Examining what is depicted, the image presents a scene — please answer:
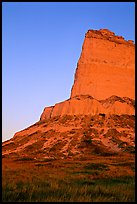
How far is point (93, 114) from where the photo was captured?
222ft

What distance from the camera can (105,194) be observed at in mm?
10656

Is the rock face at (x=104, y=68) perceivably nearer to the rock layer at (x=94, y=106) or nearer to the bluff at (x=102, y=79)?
the bluff at (x=102, y=79)

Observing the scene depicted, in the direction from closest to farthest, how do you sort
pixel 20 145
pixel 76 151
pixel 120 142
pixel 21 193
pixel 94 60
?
pixel 21 193, pixel 76 151, pixel 120 142, pixel 20 145, pixel 94 60

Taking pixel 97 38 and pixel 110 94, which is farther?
pixel 97 38

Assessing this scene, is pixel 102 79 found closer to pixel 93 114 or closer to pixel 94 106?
pixel 94 106

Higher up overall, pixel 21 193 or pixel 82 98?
pixel 82 98

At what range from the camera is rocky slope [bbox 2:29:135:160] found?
5516cm

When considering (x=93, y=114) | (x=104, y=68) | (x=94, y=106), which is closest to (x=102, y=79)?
(x=104, y=68)

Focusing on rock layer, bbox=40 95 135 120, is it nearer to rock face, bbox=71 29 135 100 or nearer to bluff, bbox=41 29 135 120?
bluff, bbox=41 29 135 120

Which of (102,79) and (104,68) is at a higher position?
(104,68)

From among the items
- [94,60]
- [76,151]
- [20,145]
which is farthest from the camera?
[94,60]

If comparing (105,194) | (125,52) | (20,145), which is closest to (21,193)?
(105,194)

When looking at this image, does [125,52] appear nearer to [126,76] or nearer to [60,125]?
[126,76]

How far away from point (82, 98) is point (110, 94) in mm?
6924
